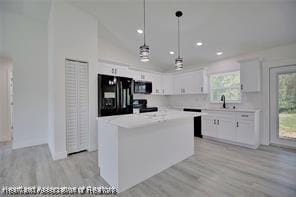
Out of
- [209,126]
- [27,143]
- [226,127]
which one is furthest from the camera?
[209,126]

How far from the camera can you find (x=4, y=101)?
452 centimetres

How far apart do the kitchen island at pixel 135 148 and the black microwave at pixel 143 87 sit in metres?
2.61

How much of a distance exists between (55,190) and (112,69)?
317 centimetres

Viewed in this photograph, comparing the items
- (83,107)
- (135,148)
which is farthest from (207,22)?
(83,107)

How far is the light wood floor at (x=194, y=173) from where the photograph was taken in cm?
208

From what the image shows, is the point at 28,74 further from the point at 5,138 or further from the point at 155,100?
the point at 155,100

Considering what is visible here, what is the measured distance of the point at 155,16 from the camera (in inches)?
139

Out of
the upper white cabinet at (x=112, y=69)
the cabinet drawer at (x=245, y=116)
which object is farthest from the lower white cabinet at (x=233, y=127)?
the upper white cabinet at (x=112, y=69)

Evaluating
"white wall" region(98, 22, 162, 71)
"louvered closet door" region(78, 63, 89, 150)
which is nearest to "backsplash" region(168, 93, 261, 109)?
"white wall" region(98, 22, 162, 71)

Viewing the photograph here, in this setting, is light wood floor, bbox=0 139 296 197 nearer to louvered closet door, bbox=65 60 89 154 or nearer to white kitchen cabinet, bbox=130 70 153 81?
louvered closet door, bbox=65 60 89 154

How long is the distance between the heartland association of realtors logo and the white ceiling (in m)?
3.52

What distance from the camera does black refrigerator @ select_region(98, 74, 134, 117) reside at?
3830 millimetres

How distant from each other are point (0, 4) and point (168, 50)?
444cm

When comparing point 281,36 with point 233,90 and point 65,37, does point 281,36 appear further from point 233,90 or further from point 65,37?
point 65,37
